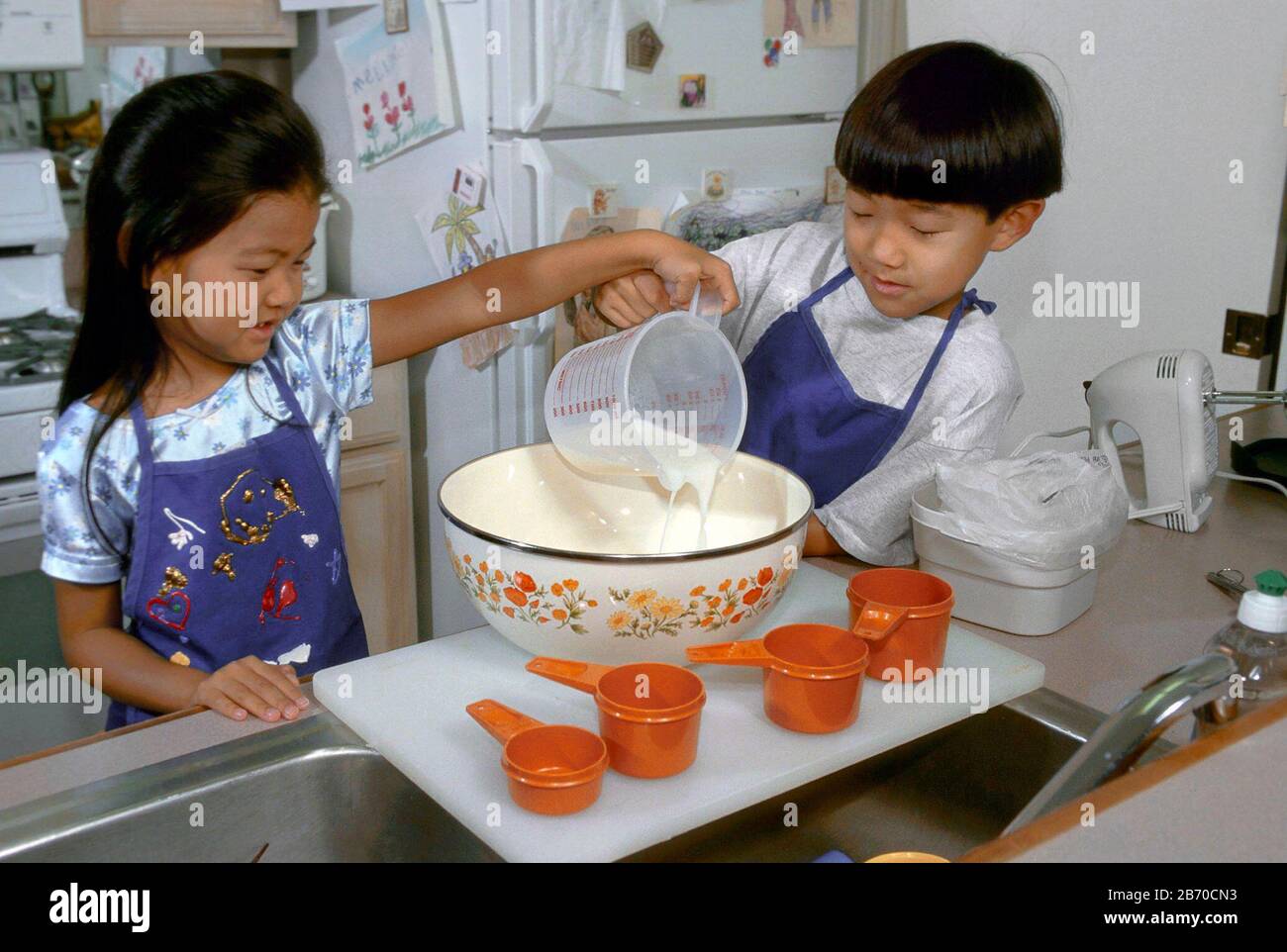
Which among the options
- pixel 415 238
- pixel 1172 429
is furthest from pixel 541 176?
pixel 1172 429

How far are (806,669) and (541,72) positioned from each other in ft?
4.40

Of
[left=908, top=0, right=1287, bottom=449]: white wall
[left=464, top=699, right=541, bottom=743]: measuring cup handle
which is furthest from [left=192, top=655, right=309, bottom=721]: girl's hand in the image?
[left=908, top=0, right=1287, bottom=449]: white wall

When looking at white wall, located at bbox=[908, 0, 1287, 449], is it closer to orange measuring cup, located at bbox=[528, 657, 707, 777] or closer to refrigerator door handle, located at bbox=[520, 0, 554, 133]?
refrigerator door handle, located at bbox=[520, 0, 554, 133]

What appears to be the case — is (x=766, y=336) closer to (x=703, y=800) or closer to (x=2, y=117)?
(x=703, y=800)

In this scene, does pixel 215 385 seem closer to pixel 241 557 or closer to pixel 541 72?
pixel 241 557

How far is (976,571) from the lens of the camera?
1059 millimetres

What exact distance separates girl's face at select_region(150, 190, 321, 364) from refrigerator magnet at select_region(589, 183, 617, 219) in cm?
99

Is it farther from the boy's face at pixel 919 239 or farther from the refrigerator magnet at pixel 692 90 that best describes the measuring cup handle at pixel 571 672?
the refrigerator magnet at pixel 692 90

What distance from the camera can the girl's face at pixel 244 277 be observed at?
3.41 ft

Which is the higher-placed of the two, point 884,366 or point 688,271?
point 688,271

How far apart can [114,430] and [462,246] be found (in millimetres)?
1029

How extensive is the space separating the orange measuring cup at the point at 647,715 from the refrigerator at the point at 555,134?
1.28m

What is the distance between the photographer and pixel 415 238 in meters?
2.18
